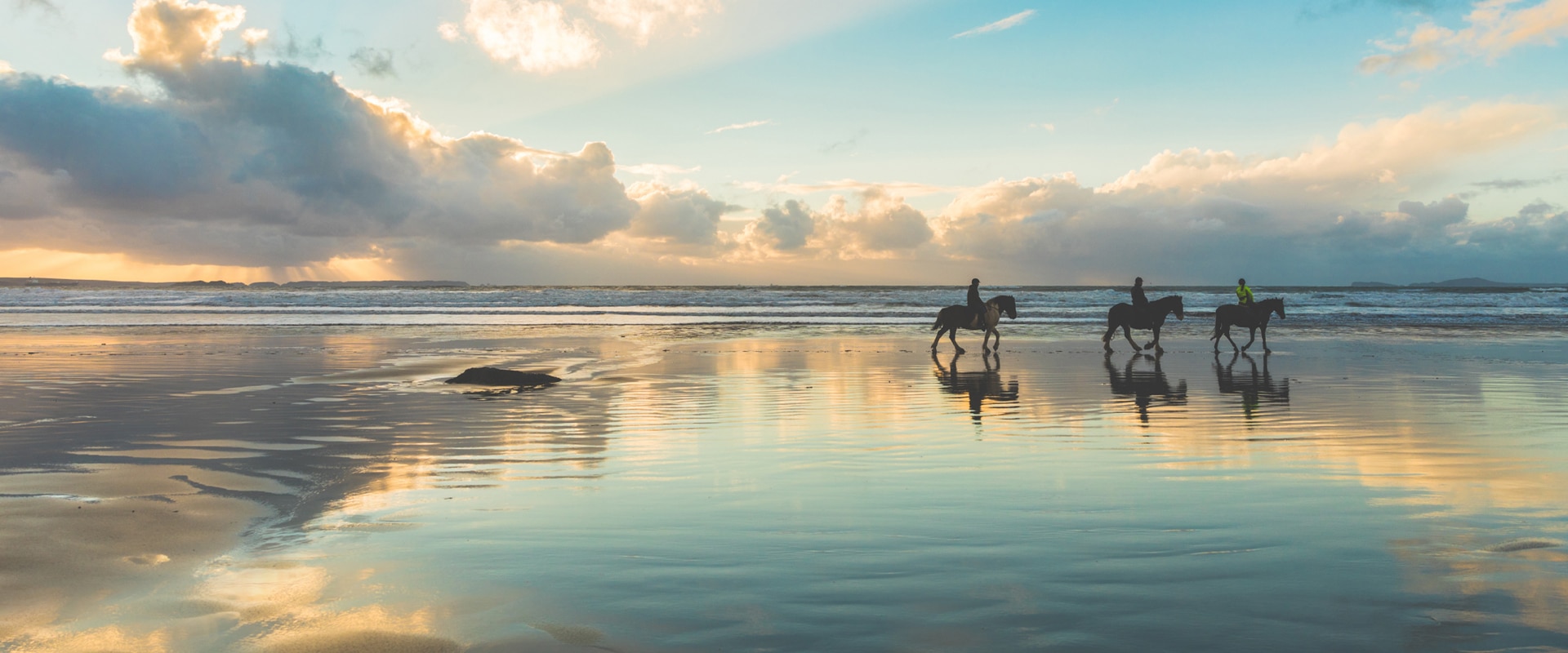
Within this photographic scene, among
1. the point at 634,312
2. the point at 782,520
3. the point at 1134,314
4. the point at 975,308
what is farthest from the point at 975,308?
the point at 634,312

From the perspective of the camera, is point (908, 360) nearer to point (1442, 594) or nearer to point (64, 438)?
point (64, 438)

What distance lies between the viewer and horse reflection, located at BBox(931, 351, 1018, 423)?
44.7 feet

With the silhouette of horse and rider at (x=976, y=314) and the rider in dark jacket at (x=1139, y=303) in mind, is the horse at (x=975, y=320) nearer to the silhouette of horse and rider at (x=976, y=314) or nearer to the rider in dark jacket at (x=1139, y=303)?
the silhouette of horse and rider at (x=976, y=314)

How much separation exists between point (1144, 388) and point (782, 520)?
10.8 meters

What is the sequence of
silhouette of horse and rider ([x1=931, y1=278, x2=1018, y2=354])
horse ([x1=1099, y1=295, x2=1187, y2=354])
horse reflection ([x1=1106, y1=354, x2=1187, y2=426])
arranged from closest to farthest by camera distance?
horse reflection ([x1=1106, y1=354, x2=1187, y2=426]) → horse ([x1=1099, y1=295, x2=1187, y2=354]) → silhouette of horse and rider ([x1=931, y1=278, x2=1018, y2=354])

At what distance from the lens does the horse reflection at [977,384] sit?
44.7 feet

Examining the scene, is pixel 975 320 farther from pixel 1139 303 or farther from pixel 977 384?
pixel 977 384

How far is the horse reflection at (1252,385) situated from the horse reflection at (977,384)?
3.27 meters

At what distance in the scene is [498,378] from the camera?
15.4 m

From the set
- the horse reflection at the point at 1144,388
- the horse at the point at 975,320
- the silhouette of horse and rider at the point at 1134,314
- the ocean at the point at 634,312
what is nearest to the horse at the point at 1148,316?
the silhouette of horse and rider at the point at 1134,314

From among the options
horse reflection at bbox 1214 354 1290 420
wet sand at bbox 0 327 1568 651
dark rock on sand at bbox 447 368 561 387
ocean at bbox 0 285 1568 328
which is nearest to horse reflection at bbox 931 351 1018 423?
wet sand at bbox 0 327 1568 651

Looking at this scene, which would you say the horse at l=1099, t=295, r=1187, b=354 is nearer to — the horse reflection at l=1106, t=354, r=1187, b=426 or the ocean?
the horse reflection at l=1106, t=354, r=1187, b=426

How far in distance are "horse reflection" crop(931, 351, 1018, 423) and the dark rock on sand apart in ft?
22.3

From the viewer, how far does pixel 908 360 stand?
2109 cm
